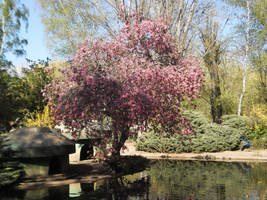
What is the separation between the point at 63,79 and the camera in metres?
12.4

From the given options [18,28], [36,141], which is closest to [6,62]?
[18,28]

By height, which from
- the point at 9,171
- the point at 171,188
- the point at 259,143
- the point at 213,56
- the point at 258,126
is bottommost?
the point at 171,188

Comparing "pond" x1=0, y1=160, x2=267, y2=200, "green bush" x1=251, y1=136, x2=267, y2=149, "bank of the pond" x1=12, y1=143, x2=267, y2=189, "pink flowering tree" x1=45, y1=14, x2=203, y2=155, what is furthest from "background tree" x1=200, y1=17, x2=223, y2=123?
"pink flowering tree" x1=45, y1=14, x2=203, y2=155

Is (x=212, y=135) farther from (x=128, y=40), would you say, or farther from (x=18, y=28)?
A: (x=18, y=28)

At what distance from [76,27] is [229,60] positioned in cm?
1735

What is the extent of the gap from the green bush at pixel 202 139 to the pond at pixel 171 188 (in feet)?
23.4

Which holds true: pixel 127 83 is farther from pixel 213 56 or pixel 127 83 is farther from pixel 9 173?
pixel 213 56

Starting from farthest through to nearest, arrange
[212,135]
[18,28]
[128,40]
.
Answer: [18,28], [212,135], [128,40]

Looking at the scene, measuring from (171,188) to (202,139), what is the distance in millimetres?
11746

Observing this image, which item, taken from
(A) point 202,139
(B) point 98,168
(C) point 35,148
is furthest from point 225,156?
(C) point 35,148

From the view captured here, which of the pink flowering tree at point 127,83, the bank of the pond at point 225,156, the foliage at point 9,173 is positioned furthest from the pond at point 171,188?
the bank of the pond at point 225,156

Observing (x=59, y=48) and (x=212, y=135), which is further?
(x=59, y=48)

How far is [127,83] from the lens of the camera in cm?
1153

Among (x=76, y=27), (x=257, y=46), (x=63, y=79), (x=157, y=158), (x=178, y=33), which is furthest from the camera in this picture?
(x=76, y=27)
